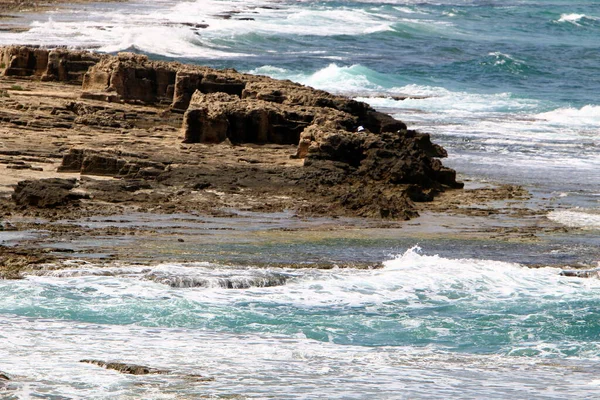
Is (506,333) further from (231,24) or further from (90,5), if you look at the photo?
(90,5)

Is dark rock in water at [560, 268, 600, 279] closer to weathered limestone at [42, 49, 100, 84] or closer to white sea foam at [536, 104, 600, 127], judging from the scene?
weathered limestone at [42, 49, 100, 84]

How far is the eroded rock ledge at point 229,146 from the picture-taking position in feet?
58.0

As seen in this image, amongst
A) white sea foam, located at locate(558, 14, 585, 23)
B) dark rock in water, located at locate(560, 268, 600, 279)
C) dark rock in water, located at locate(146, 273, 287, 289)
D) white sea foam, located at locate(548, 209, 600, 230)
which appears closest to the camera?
dark rock in water, located at locate(146, 273, 287, 289)

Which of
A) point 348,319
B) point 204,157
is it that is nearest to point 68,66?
point 204,157

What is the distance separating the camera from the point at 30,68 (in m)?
25.9

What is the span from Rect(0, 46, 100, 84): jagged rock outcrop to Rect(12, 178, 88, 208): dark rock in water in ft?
28.8

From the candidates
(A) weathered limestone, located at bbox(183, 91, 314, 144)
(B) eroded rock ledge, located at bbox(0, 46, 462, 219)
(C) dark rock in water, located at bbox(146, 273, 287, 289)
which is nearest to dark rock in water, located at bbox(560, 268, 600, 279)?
(B) eroded rock ledge, located at bbox(0, 46, 462, 219)

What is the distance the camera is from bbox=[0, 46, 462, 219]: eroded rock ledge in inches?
696

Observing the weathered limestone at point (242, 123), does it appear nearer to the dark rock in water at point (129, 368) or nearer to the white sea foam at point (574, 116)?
the dark rock in water at point (129, 368)

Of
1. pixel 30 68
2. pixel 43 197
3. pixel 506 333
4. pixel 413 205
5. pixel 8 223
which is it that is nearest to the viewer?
pixel 506 333

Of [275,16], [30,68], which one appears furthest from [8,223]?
[275,16]

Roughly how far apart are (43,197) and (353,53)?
32.5 meters

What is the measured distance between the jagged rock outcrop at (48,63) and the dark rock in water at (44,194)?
8.79 m

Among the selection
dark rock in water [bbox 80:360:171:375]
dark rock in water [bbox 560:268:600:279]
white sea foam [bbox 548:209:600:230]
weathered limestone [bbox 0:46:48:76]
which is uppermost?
weathered limestone [bbox 0:46:48:76]
